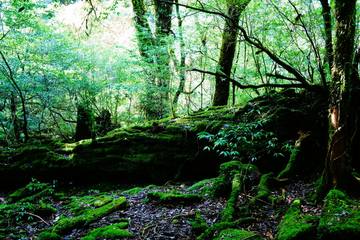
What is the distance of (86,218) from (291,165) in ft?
16.4

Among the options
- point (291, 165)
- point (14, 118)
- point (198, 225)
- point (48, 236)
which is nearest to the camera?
point (198, 225)

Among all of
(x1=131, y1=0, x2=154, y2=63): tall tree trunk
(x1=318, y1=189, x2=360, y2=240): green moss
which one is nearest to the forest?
(x1=318, y1=189, x2=360, y2=240): green moss

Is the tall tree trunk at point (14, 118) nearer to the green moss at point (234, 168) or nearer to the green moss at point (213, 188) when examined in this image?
the green moss at point (213, 188)

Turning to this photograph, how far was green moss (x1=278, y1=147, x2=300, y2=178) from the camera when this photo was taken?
7.39 m

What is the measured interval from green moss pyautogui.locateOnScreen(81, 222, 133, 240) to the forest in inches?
1.6

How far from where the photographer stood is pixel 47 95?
Result: 14.1 meters

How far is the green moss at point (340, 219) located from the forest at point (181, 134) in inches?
0.6

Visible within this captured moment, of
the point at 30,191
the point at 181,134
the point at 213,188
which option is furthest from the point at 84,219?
the point at 181,134

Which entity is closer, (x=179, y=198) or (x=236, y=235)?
(x=236, y=235)

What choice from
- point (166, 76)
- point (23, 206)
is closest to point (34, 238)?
point (23, 206)

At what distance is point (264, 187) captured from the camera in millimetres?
6785

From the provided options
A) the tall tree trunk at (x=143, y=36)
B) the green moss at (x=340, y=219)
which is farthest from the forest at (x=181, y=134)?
the tall tree trunk at (x=143, y=36)

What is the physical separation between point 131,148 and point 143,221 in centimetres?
422

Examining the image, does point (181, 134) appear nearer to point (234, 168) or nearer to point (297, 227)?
point (234, 168)
